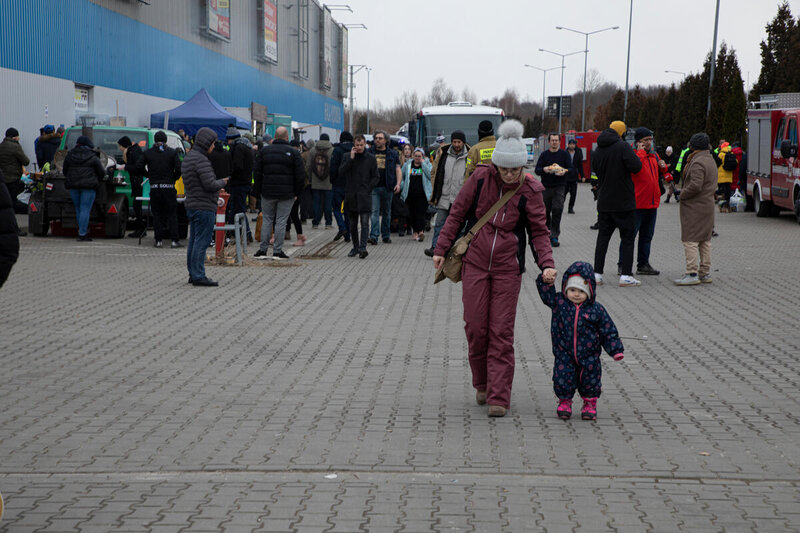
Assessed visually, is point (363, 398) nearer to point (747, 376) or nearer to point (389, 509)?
point (389, 509)

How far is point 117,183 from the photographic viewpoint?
1778 centimetres

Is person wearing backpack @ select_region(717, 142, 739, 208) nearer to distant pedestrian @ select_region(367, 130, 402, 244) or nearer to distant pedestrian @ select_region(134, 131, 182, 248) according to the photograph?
distant pedestrian @ select_region(367, 130, 402, 244)

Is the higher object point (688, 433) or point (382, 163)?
point (382, 163)

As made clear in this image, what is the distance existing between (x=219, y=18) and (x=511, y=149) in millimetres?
40407

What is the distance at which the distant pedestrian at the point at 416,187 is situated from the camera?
19188 mm

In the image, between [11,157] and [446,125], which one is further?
[446,125]

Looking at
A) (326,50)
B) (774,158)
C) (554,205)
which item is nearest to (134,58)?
(774,158)

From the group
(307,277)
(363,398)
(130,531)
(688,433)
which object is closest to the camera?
(130,531)

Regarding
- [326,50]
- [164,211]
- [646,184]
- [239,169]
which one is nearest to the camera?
[646,184]

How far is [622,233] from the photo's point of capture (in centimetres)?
1252

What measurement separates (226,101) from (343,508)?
44.8 meters

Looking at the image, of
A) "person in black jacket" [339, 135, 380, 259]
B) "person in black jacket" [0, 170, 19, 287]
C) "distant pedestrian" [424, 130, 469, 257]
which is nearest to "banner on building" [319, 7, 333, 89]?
"person in black jacket" [339, 135, 380, 259]

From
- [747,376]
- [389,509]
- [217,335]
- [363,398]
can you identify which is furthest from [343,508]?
[217,335]

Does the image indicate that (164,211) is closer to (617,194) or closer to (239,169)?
(239,169)
